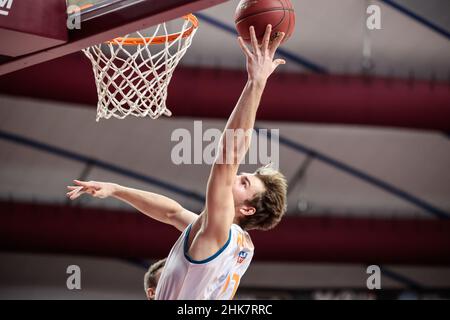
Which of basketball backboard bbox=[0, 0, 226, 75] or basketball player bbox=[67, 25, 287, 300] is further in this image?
basketball backboard bbox=[0, 0, 226, 75]

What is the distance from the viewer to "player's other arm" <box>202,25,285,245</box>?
303 cm

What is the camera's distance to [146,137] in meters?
8.80

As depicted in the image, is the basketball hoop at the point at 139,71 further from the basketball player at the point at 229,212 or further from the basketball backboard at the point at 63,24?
the basketball player at the point at 229,212

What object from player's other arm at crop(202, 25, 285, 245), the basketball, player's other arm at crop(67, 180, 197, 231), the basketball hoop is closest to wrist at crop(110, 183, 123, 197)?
player's other arm at crop(67, 180, 197, 231)

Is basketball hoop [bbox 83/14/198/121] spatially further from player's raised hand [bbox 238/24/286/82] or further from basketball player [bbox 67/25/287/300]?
player's raised hand [bbox 238/24/286/82]

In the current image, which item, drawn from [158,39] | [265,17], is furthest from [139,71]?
[265,17]

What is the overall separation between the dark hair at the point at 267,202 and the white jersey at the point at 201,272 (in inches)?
7.5

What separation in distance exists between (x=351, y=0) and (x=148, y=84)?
188 inches

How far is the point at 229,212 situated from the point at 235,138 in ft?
1.06

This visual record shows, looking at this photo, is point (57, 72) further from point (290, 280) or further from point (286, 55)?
point (290, 280)
